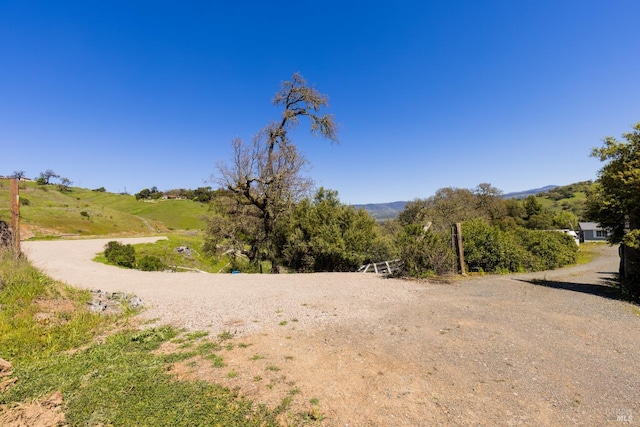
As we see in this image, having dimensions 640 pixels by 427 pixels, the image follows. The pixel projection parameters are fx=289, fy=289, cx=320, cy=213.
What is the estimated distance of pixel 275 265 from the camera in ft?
57.3

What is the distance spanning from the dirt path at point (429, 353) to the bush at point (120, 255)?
11.2 metres

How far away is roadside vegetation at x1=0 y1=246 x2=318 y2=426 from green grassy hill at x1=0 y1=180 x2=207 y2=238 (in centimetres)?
1433

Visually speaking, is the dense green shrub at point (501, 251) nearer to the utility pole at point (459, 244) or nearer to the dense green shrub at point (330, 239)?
the utility pole at point (459, 244)

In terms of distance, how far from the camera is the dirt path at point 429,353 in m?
3.33

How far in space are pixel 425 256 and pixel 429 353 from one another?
7232mm

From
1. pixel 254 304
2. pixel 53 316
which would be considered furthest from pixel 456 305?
pixel 53 316

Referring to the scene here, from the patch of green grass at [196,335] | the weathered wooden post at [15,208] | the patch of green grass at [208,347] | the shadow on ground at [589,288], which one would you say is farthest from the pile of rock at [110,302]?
the shadow on ground at [589,288]

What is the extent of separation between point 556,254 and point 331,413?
1917cm

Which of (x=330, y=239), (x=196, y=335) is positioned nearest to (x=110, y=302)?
(x=196, y=335)

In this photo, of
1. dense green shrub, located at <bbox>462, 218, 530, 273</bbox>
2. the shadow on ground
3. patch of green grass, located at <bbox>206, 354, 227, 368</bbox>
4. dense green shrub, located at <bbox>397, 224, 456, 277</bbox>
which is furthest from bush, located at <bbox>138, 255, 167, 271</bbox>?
the shadow on ground

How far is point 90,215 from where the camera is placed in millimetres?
45406

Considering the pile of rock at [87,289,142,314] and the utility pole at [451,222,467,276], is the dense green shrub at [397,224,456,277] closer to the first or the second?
the utility pole at [451,222,467,276]

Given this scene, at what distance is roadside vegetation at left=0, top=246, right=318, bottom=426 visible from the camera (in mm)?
3135

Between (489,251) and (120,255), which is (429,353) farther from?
(120,255)
